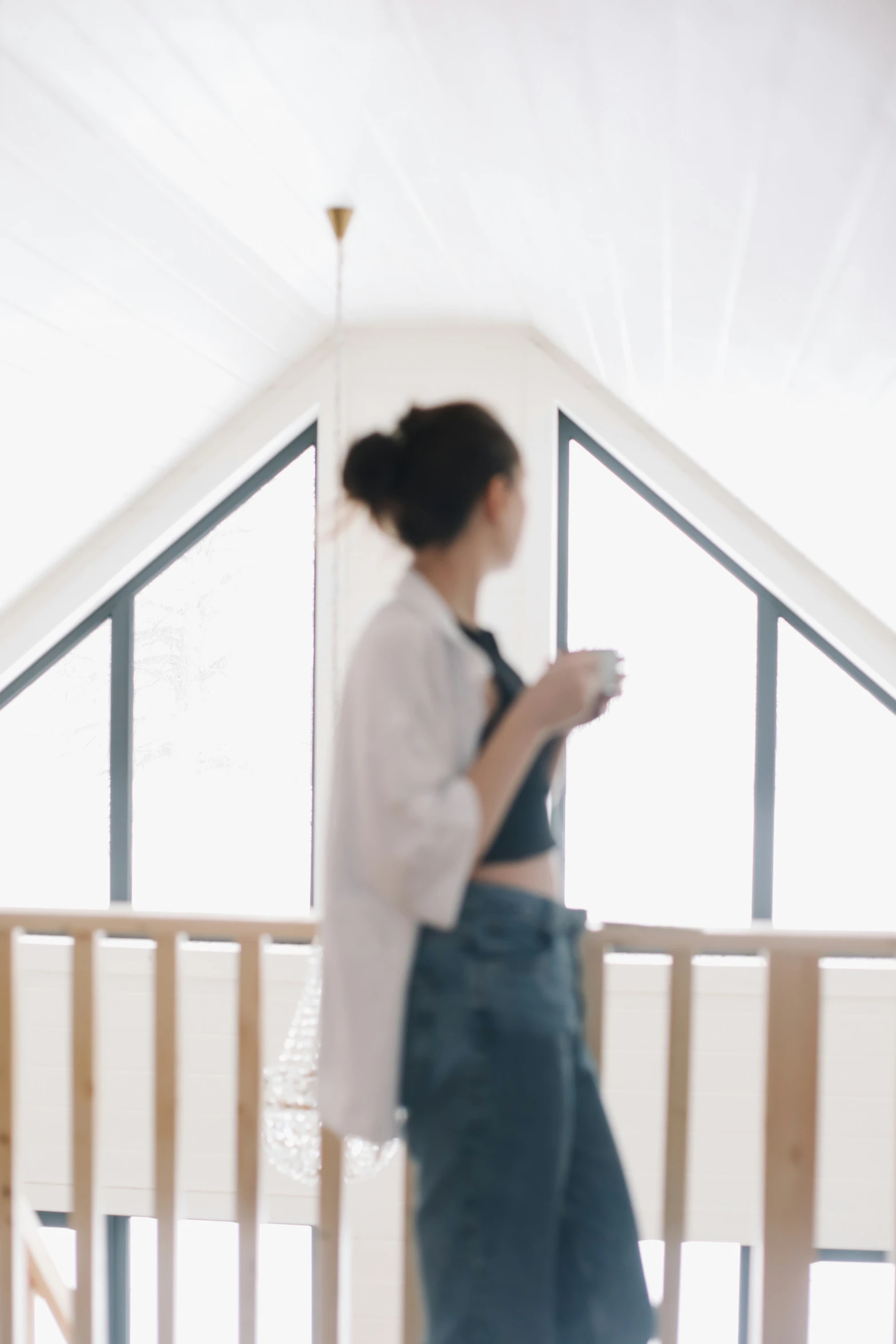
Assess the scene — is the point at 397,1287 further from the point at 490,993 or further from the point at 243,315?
the point at 490,993

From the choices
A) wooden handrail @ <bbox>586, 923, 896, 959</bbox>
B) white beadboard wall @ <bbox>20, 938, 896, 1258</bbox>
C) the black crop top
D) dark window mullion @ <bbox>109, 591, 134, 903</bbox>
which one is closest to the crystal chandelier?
wooden handrail @ <bbox>586, 923, 896, 959</bbox>

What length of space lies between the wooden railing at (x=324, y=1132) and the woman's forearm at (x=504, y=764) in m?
0.45

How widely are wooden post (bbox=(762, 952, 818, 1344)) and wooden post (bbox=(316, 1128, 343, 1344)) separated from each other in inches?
21.1

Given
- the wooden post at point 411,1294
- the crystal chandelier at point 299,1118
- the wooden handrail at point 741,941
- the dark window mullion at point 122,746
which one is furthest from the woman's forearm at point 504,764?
the dark window mullion at point 122,746

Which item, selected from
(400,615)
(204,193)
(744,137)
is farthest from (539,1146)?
(204,193)

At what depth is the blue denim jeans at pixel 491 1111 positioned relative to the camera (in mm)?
1044

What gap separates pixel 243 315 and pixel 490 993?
2.72m

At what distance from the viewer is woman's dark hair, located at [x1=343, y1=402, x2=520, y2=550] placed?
1074 mm

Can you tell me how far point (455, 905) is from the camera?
3.31 feet

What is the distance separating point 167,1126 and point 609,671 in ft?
2.96

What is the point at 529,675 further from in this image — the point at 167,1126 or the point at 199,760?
the point at 167,1126

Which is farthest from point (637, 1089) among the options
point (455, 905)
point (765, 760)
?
point (455, 905)

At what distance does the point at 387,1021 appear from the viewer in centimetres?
108

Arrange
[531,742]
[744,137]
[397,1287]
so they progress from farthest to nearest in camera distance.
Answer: [397,1287]
[744,137]
[531,742]
